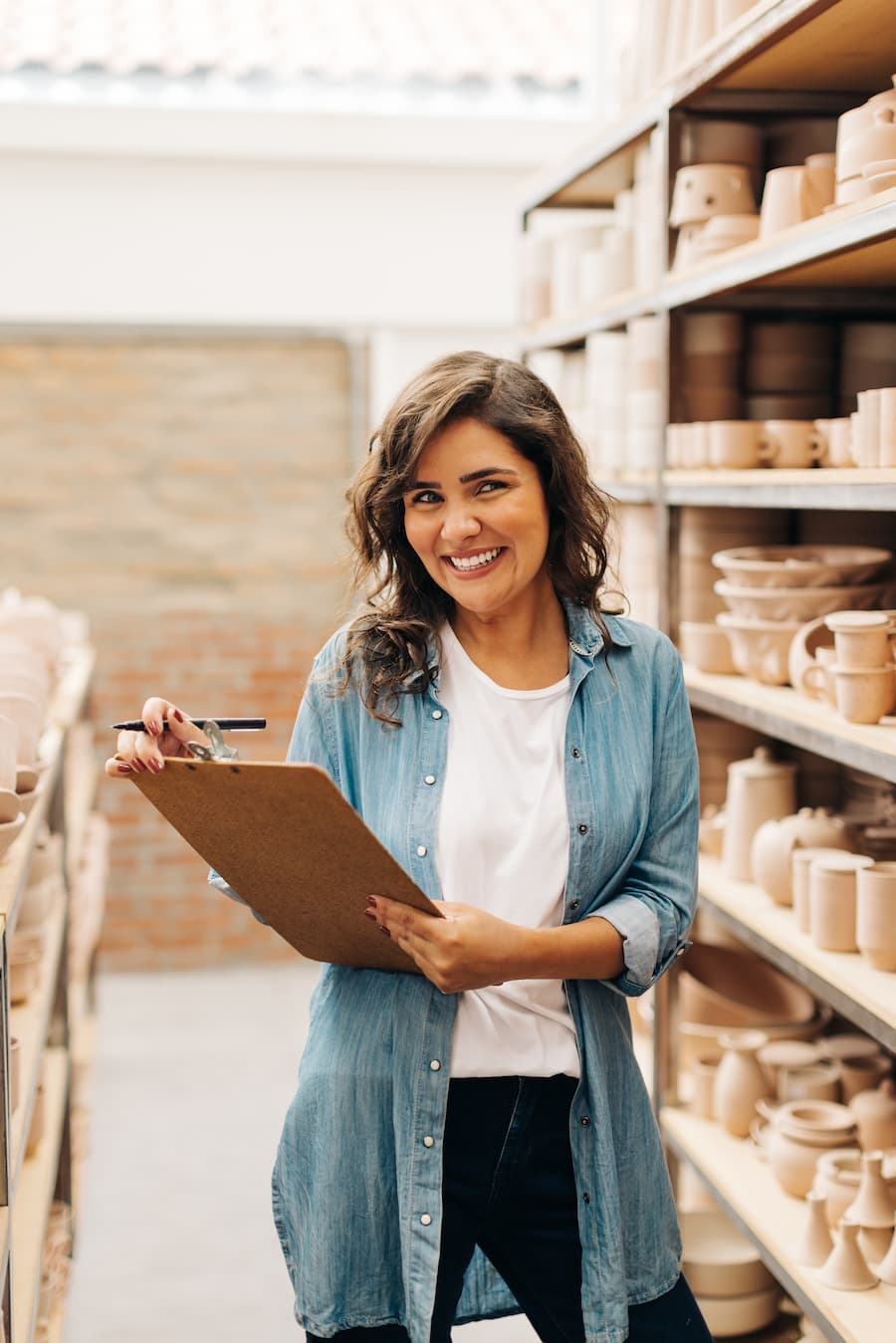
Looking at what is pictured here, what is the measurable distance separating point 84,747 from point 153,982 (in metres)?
1.16

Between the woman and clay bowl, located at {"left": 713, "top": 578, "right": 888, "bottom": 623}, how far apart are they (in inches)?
34.3

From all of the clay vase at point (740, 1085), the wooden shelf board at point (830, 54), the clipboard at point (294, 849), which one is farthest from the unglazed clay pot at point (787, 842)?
the wooden shelf board at point (830, 54)

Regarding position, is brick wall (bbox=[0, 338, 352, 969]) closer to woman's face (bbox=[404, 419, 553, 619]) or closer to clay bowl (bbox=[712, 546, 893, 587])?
clay bowl (bbox=[712, 546, 893, 587])

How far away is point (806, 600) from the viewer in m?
2.57

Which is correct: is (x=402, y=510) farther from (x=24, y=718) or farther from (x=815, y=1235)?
(x=815, y=1235)

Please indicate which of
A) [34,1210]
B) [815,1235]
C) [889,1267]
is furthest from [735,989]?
[34,1210]

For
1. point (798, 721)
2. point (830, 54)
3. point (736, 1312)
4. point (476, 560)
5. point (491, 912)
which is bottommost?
point (736, 1312)

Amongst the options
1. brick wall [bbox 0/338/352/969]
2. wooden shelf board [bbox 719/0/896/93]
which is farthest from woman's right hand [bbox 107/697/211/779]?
brick wall [bbox 0/338/352/969]

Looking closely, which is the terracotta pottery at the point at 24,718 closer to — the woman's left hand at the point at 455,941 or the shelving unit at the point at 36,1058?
the shelving unit at the point at 36,1058

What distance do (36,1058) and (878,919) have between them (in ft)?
4.15

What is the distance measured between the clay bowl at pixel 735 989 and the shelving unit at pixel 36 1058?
1250mm

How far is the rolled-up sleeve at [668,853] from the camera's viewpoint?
1.71m

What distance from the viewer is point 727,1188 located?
260 cm

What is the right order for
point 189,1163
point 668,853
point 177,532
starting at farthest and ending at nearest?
point 177,532
point 189,1163
point 668,853
